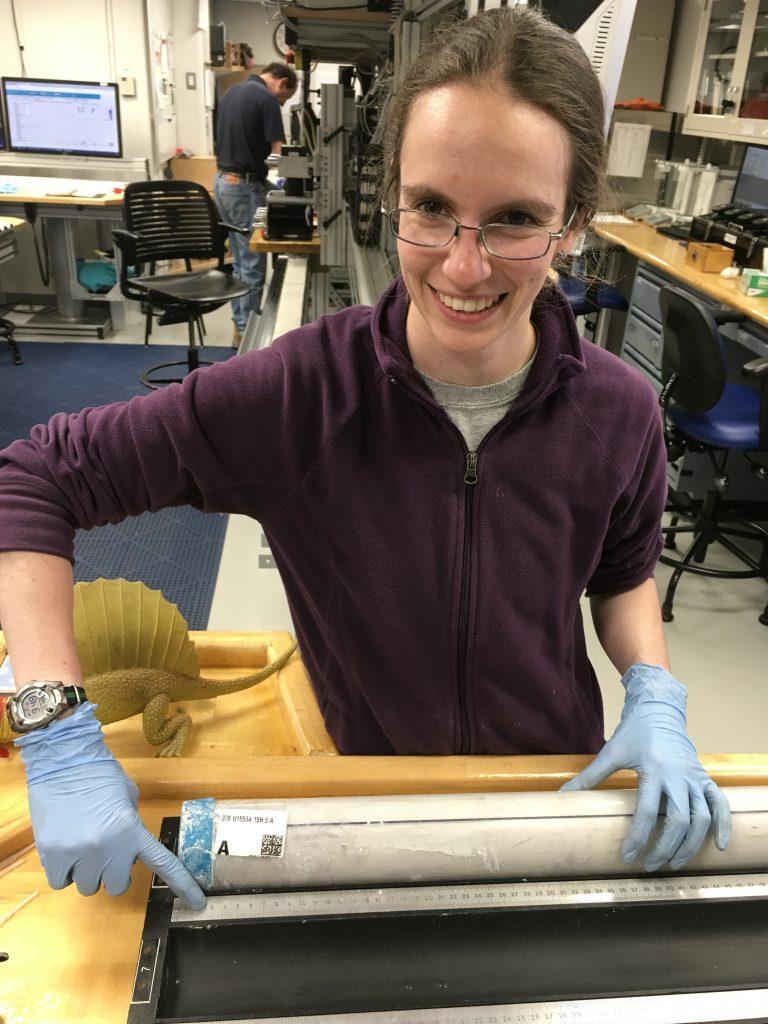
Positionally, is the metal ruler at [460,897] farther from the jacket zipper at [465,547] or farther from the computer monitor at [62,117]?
the computer monitor at [62,117]

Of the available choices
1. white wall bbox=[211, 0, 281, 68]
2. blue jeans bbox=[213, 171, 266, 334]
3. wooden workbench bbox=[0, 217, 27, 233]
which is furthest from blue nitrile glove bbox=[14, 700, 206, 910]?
white wall bbox=[211, 0, 281, 68]

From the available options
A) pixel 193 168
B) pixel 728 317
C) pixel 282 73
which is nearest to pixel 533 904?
pixel 728 317

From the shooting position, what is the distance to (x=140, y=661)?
109 cm

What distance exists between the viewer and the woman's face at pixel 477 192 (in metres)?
0.77

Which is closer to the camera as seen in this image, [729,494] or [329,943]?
[329,943]

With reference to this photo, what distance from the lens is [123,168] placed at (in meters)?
5.69

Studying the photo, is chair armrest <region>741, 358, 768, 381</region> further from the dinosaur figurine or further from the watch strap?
the watch strap

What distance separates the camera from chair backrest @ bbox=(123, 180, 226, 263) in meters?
4.00

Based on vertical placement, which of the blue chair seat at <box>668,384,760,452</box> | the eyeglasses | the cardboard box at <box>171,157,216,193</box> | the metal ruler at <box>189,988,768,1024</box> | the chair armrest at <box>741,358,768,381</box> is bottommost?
the blue chair seat at <box>668,384,760,452</box>

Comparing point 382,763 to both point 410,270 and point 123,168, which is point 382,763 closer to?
point 410,270

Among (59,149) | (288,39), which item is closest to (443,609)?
(288,39)

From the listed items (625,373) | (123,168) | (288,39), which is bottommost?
(123,168)

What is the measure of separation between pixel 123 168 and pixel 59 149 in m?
0.61

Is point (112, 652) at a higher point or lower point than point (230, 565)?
higher
